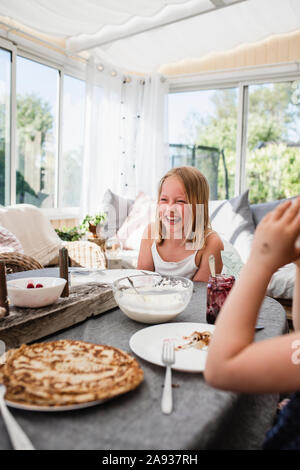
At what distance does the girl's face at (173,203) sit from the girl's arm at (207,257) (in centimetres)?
15

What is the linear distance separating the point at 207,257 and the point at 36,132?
2.83 m

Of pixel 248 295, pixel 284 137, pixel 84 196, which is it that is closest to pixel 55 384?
pixel 248 295

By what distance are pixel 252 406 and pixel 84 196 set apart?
3663 millimetres

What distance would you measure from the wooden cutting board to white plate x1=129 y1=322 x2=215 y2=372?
20cm

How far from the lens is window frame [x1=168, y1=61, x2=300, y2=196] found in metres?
4.00

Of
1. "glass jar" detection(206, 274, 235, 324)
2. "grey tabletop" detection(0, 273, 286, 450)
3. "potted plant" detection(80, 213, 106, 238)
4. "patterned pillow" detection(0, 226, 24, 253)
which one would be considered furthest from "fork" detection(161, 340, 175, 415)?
"potted plant" detection(80, 213, 106, 238)

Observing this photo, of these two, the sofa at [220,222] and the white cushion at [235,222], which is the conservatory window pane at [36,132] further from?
the white cushion at [235,222]

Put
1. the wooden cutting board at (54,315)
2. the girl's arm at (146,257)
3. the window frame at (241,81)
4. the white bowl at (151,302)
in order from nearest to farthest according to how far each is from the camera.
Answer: the wooden cutting board at (54,315), the white bowl at (151,302), the girl's arm at (146,257), the window frame at (241,81)

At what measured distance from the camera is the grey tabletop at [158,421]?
511 mm

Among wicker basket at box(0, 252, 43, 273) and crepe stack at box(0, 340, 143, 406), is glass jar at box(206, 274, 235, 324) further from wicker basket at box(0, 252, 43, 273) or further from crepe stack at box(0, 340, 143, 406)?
wicker basket at box(0, 252, 43, 273)

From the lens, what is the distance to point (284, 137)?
13.4 ft

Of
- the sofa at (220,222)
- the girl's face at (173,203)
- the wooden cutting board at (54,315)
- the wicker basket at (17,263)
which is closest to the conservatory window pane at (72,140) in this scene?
the sofa at (220,222)

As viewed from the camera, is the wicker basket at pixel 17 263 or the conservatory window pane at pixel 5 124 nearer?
the wicker basket at pixel 17 263

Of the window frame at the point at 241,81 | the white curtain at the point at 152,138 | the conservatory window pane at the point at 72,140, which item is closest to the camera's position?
the window frame at the point at 241,81
